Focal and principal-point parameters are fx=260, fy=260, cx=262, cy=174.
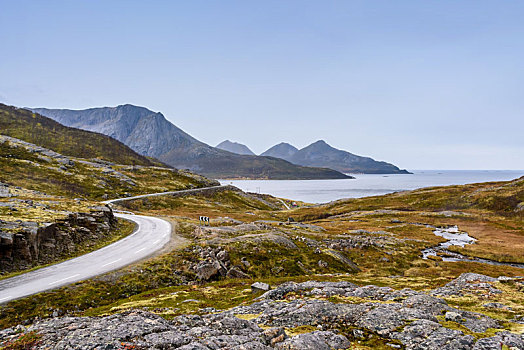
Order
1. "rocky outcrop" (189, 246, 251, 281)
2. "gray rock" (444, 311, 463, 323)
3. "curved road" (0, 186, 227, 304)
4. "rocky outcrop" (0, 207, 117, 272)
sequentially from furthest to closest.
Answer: "rocky outcrop" (189, 246, 251, 281) → "rocky outcrop" (0, 207, 117, 272) → "curved road" (0, 186, 227, 304) → "gray rock" (444, 311, 463, 323)

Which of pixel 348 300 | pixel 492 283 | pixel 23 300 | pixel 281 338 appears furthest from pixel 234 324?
pixel 492 283

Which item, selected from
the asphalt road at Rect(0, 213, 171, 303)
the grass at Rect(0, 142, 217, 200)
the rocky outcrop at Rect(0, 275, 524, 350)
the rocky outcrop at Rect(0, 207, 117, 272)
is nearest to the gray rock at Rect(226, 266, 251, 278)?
the asphalt road at Rect(0, 213, 171, 303)

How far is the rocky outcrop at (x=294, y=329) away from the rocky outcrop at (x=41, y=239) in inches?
809

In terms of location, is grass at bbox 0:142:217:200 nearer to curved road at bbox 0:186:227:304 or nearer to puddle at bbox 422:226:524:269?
curved road at bbox 0:186:227:304

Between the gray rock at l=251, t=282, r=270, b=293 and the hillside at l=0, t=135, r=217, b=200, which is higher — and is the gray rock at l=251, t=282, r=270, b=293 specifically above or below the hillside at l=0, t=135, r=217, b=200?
below

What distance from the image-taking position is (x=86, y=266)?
3281cm

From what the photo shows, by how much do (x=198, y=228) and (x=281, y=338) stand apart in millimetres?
44417

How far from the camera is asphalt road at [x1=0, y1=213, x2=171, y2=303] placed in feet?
84.9

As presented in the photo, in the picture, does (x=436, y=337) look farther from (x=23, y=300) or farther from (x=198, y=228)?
(x=198, y=228)

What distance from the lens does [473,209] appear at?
133250mm

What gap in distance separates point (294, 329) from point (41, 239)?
3757cm

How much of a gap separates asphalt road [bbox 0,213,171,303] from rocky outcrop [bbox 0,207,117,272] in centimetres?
283

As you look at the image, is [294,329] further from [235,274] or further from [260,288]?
[235,274]

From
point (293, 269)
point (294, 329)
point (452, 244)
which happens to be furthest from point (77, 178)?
point (452, 244)
